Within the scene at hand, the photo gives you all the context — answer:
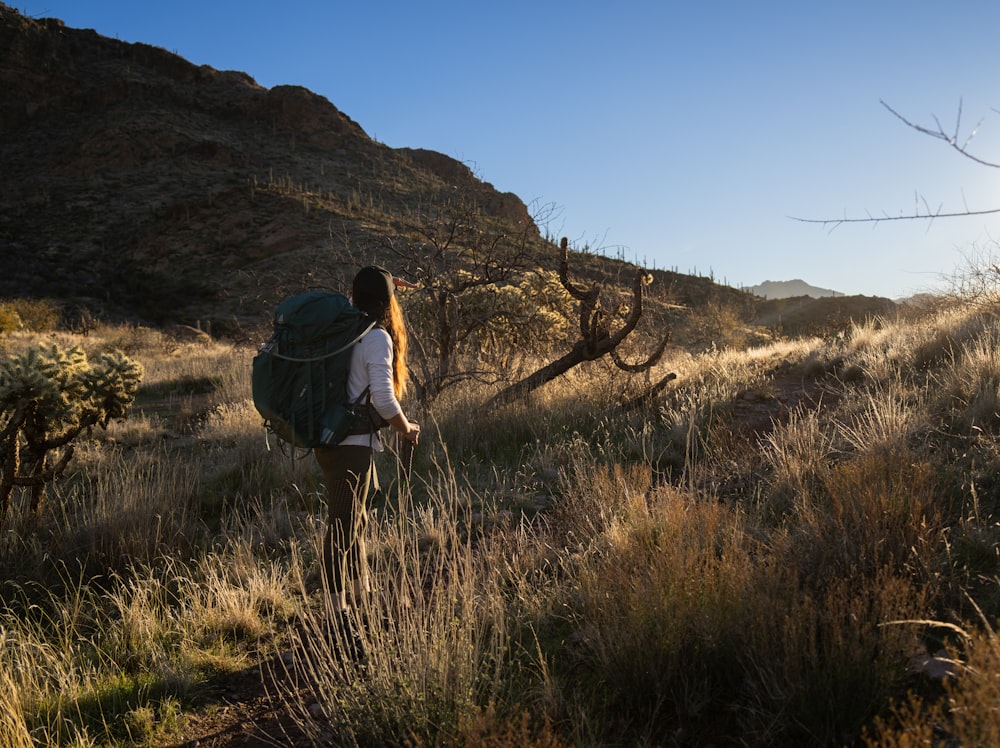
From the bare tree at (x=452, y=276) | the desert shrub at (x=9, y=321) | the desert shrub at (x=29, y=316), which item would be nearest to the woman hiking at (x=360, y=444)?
the bare tree at (x=452, y=276)

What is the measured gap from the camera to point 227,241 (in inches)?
1410

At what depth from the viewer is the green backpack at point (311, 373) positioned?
319 cm

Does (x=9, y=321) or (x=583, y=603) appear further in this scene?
(x=9, y=321)

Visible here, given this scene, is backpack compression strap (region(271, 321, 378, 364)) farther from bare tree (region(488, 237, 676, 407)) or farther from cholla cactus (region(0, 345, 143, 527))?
bare tree (region(488, 237, 676, 407))

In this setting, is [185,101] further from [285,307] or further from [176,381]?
[285,307]

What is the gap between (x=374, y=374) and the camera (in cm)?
322

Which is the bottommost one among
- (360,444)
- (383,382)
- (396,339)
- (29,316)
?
(360,444)

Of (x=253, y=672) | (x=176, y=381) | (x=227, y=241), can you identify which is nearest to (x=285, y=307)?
(x=253, y=672)

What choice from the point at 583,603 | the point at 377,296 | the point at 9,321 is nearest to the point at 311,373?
the point at 377,296

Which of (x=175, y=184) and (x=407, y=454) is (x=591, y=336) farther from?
(x=175, y=184)

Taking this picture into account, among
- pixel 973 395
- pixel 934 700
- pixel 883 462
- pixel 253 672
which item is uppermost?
pixel 973 395

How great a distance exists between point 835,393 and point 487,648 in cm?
551

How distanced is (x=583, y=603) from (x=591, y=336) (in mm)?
4611

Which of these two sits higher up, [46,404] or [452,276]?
[452,276]
